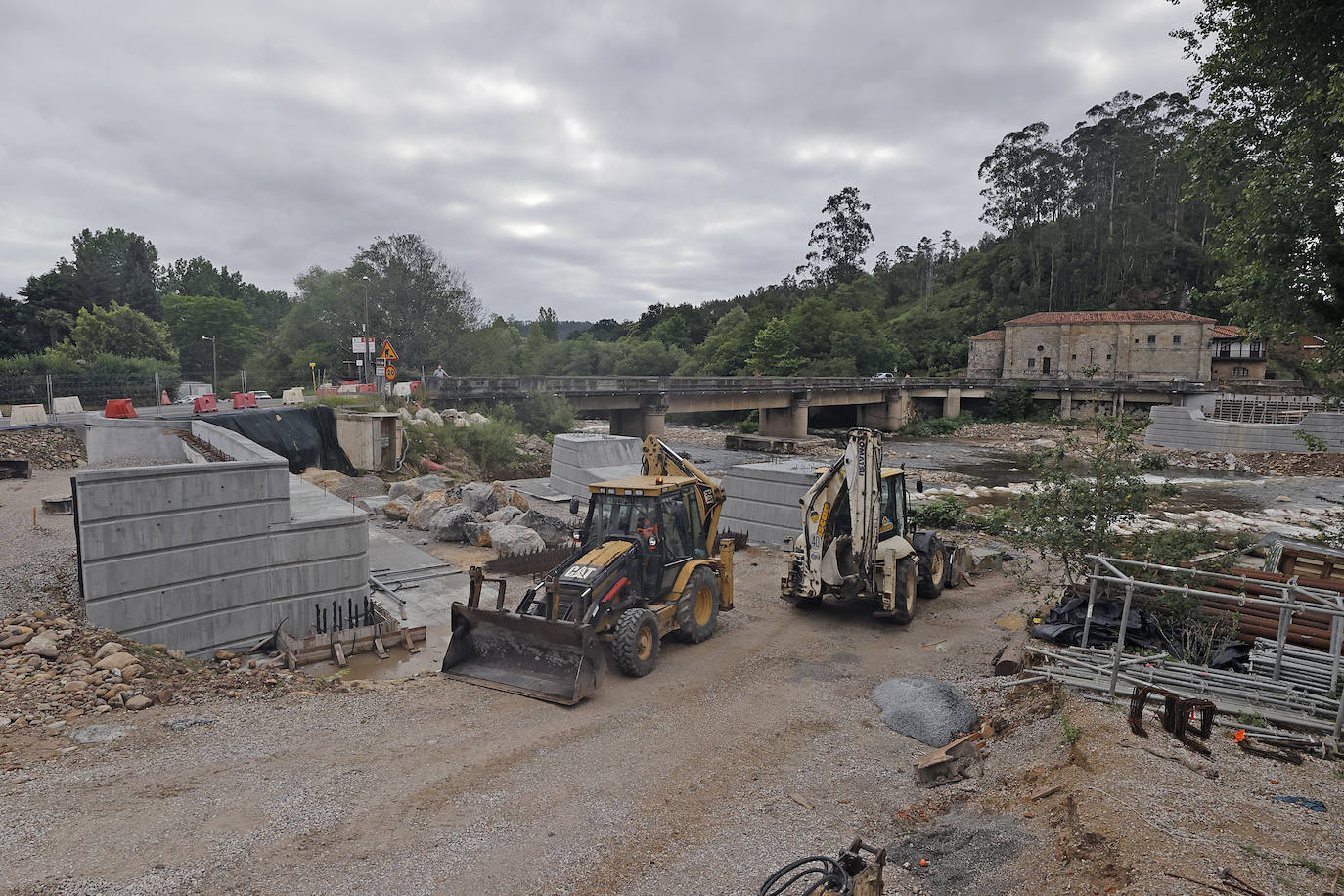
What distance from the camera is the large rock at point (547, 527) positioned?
653 inches

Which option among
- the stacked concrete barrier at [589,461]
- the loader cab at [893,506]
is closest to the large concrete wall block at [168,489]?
the loader cab at [893,506]

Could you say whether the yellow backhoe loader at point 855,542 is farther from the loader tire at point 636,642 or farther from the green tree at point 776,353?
the green tree at point 776,353

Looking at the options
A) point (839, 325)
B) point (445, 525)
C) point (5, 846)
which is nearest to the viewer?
point (5, 846)

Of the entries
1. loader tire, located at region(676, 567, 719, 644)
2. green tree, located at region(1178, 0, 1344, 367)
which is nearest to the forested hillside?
green tree, located at region(1178, 0, 1344, 367)

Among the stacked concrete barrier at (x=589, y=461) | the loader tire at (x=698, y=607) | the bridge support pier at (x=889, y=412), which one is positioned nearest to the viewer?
the loader tire at (x=698, y=607)

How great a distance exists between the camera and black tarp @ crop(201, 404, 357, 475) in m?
20.2

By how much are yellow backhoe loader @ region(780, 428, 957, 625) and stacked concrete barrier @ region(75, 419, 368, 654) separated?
22.6ft

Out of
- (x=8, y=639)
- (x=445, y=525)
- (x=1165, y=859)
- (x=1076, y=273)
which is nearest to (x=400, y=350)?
(x=445, y=525)

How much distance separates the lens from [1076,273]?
3041 inches

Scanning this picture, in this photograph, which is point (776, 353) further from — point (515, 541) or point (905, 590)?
point (905, 590)

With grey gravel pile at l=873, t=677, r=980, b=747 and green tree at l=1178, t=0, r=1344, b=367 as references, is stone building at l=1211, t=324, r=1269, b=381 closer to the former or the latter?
green tree at l=1178, t=0, r=1344, b=367

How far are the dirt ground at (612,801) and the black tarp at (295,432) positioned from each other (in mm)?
14302

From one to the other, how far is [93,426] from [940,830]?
2048cm

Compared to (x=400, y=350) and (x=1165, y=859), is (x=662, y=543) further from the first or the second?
(x=400, y=350)
